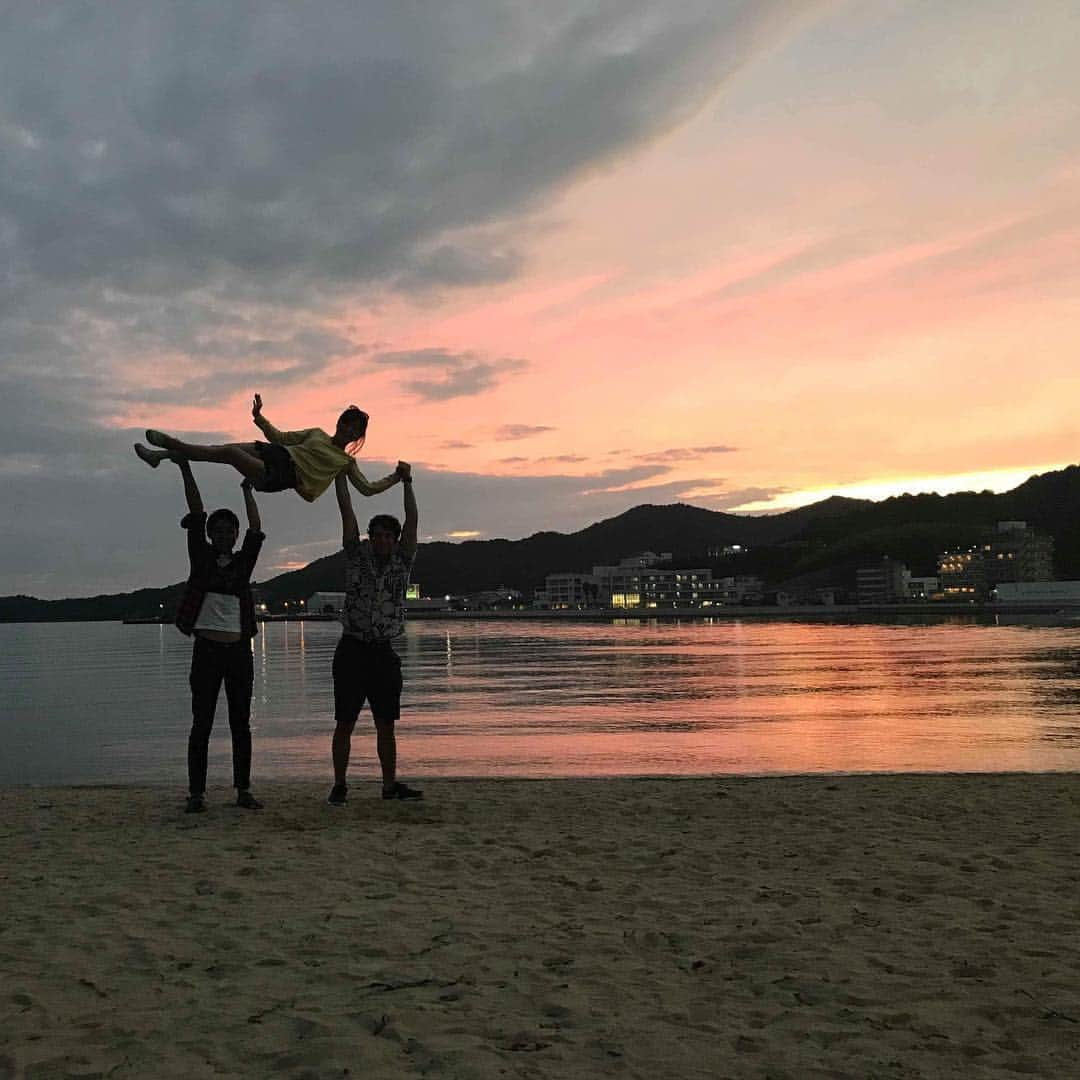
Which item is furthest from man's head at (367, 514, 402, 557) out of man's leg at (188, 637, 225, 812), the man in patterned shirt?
man's leg at (188, 637, 225, 812)

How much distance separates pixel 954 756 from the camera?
12.1 m

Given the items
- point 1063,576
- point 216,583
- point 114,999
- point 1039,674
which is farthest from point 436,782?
point 1063,576

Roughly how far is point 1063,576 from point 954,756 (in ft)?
616

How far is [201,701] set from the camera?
689 cm

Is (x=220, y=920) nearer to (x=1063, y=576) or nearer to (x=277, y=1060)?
(x=277, y=1060)

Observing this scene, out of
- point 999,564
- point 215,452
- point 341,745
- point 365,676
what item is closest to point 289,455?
point 215,452

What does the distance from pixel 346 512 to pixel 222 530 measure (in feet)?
3.15

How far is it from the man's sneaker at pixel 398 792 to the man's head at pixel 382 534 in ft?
6.30

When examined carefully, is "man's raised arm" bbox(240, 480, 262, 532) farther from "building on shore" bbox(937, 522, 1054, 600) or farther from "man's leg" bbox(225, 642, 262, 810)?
"building on shore" bbox(937, 522, 1054, 600)

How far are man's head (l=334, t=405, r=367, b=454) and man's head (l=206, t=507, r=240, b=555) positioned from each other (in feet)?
4.19

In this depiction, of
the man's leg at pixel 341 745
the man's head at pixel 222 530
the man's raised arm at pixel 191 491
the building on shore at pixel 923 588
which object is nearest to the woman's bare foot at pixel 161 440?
the man's raised arm at pixel 191 491

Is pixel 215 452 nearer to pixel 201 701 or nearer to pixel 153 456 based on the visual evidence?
pixel 153 456

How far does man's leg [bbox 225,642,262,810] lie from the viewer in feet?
22.6

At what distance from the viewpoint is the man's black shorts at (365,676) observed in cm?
711
